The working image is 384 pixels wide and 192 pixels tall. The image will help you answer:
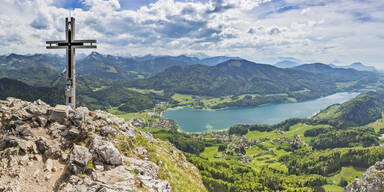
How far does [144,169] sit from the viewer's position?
16.4m

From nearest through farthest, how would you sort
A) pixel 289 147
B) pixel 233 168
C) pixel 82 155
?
pixel 82 155 < pixel 233 168 < pixel 289 147

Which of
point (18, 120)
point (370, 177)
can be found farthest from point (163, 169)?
point (370, 177)

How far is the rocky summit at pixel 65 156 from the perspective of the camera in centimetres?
1323

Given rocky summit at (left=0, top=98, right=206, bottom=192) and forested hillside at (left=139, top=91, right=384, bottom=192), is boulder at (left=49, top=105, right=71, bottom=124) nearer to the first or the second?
rocky summit at (left=0, top=98, right=206, bottom=192)

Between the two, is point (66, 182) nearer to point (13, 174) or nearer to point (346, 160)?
point (13, 174)

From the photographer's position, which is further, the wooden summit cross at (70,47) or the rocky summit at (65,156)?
the wooden summit cross at (70,47)

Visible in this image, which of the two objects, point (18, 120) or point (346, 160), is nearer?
point (18, 120)

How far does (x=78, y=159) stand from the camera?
1416cm

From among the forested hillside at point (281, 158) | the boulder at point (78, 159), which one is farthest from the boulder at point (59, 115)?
the forested hillside at point (281, 158)

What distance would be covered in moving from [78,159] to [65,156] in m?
1.54

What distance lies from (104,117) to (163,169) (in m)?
8.09

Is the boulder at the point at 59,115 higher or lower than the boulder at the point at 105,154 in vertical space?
higher

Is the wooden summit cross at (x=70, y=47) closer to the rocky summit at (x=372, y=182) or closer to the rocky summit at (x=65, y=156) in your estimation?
the rocky summit at (x=65, y=156)

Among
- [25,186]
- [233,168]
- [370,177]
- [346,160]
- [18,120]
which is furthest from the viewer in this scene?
[346,160]
